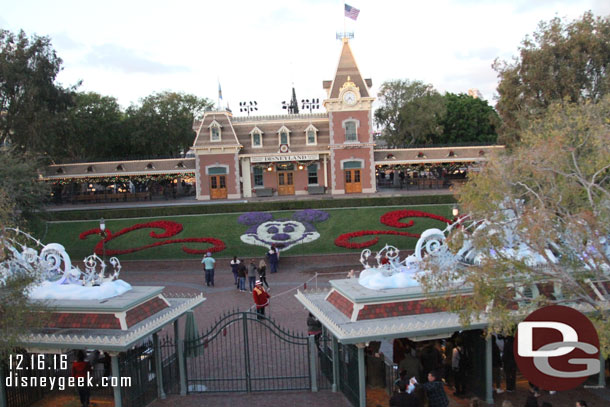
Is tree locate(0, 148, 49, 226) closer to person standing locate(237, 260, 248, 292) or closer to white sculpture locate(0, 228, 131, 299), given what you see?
person standing locate(237, 260, 248, 292)

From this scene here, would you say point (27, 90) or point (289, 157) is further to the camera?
point (289, 157)

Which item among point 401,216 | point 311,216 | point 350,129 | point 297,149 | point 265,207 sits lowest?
point 401,216

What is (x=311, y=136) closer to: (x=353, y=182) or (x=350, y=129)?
(x=350, y=129)

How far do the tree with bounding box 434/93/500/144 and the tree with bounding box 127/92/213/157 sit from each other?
102 ft

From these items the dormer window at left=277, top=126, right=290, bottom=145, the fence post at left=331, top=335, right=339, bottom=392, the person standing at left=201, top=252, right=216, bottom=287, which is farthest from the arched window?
the fence post at left=331, top=335, right=339, bottom=392

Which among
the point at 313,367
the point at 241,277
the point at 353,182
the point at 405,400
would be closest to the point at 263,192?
the point at 353,182

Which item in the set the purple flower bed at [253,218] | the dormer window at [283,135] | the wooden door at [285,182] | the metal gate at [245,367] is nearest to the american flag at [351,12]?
the dormer window at [283,135]

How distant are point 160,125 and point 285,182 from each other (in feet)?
66.5

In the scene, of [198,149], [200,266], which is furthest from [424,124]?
[200,266]

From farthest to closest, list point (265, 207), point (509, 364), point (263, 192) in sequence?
1. point (263, 192)
2. point (265, 207)
3. point (509, 364)

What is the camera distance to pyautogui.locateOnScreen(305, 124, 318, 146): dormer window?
42281 mm

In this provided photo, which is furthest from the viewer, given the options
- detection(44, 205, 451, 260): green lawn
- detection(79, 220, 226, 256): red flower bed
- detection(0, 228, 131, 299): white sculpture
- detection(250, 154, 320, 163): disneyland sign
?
detection(250, 154, 320, 163): disneyland sign

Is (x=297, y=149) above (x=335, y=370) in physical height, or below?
above

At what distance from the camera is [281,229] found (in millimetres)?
29391
